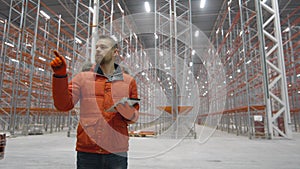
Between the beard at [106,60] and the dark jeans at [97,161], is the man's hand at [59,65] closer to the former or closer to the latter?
the beard at [106,60]

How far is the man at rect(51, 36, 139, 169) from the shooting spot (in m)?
1.33

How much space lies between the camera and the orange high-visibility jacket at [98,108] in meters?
1.33

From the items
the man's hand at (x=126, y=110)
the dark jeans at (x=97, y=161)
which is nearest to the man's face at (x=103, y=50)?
the man's hand at (x=126, y=110)

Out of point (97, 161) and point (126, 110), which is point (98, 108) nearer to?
point (126, 110)

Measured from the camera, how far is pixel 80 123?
1.39 meters

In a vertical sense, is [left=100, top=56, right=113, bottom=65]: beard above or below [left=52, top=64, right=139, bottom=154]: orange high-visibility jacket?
above

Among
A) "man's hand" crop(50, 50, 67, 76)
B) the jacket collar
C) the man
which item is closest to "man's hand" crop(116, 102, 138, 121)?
the man

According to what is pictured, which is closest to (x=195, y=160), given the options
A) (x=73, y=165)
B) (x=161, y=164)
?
(x=161, y=164)

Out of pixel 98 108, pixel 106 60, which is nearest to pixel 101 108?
pixel 98 108

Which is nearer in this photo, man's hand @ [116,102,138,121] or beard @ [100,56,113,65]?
man's hand @ [116,102,138,121]

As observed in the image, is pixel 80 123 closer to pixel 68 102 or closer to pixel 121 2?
pixel 68 102

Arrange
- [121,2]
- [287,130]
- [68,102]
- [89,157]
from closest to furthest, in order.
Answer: [68,102], [89,157], [287,130], [121,2]

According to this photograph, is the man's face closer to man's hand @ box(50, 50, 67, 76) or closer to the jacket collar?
the jacket collar

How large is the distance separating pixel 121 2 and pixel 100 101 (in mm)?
14305
